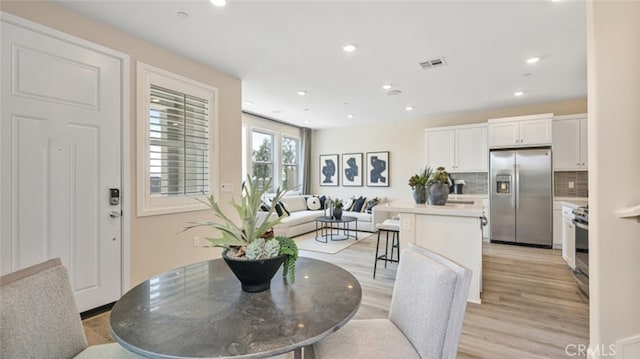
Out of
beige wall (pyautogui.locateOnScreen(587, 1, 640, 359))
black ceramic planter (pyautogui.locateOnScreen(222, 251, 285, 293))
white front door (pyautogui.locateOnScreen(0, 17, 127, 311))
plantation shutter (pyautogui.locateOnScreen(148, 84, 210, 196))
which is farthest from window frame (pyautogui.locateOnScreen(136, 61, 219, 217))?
beige wall (pyautogui.locateOnScreen(587, 1, 640, 359))

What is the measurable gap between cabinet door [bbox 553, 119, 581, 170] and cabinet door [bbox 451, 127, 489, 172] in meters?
1.07

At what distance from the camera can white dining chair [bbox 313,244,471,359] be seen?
3.69ft

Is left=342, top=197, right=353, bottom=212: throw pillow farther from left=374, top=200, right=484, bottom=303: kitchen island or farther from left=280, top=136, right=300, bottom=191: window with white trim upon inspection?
left=374, top=200, right=484, bottom=303: kitchen island

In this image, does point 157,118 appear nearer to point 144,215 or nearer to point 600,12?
point 144,215

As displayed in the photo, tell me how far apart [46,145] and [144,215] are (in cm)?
97

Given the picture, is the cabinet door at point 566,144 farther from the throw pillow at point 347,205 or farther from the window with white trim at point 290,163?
the window with white trim at point 290,163

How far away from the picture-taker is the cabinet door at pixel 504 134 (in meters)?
5.14

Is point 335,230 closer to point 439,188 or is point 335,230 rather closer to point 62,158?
point 439,188

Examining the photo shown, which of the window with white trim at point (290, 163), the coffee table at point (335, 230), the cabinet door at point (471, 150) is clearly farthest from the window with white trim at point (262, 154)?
the cabinet door at point (471, 150)

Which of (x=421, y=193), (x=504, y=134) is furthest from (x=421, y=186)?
(x=504, y=134)

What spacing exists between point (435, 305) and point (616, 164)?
1.53 metres

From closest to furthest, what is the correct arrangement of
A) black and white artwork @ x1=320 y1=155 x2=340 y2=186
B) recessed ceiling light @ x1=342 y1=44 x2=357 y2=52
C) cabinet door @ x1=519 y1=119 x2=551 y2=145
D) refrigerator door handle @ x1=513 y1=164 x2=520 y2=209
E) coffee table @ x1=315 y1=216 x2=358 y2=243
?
1. recessed ceiling light @ x1=342 y1=44 x2=357 y2=52
2. cabinet door @ x1=519 y1=119 x2=551 y2=145
3. refrigerator door handle @ x1=513 y1=164 x2=520 y2=209
4. coffee table @ x1=315 y1=216 x2=358 y2=243
5. black and white artwork @ x1=320 y1=155 x2=340 y2=186

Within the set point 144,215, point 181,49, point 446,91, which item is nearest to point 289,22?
point 181,49

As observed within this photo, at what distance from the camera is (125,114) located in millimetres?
2732
